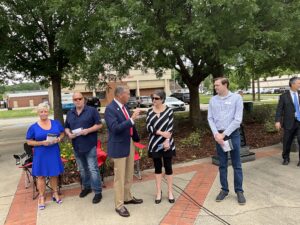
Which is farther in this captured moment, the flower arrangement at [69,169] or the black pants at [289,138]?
the black pants at [289,138]

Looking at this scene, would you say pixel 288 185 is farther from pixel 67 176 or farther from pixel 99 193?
pixel 67 176

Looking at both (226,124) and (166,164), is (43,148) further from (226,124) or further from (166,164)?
(226,124)

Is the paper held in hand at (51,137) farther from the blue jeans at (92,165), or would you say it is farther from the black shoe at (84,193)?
the black shoe at (84,193)

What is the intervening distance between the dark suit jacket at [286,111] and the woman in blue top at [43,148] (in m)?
4.44

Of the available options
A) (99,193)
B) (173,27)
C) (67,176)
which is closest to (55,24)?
(173,27)

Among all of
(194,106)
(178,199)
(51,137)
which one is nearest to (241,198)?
(178,199)

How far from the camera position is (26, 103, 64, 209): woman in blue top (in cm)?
539

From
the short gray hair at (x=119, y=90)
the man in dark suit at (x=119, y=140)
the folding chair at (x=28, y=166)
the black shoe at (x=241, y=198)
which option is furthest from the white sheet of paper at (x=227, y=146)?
the folding chair at (x=28, y=166)

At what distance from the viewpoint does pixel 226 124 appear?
16.9 ft

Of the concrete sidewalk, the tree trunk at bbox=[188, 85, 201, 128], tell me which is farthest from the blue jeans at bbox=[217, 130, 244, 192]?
the tree trunk at bbox=[188, 85, 201, 128]

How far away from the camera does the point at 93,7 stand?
935 cm

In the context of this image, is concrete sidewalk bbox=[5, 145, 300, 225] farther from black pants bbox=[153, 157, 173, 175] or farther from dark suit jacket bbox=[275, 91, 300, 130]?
dark suit jacket bbox=[275, 91, 300, 130]

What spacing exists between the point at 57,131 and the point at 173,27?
3.63m

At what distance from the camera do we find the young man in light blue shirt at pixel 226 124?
200 inches
